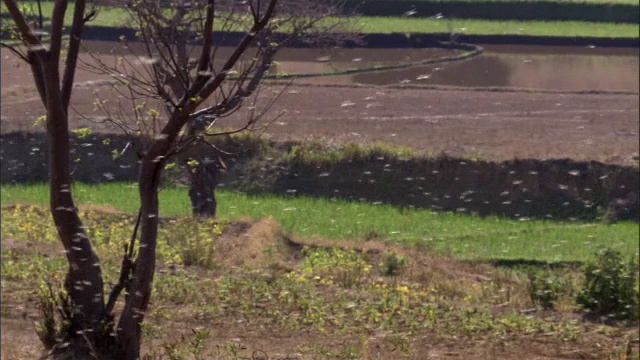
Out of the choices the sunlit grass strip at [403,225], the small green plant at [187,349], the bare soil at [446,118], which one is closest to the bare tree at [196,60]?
the small green plant at [187,349]

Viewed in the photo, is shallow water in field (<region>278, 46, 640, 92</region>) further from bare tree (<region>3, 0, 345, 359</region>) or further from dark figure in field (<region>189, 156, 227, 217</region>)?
bare tree (<region>3, 0, 345, 359</region>)

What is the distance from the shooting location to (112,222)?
44.2 ft

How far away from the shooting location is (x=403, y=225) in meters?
15.0

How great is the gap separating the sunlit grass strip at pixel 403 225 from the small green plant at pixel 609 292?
364 centimetres

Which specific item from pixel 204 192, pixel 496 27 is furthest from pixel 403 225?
pixel 496 27

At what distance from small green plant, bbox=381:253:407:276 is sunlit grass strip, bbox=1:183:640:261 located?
5.57ft

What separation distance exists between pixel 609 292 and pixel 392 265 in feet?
9.67

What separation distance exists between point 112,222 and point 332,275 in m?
3.82

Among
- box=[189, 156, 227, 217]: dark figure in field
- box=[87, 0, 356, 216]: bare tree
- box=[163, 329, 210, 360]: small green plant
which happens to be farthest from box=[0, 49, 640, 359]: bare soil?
box=[163, 329, 210, 360]: small green plant

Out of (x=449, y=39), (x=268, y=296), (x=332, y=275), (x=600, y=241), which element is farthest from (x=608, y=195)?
(x=449, y=39)

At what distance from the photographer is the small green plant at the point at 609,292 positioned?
9023mm

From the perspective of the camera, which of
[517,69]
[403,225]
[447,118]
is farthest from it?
[517,69]

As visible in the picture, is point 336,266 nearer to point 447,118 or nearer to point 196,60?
point 196,60

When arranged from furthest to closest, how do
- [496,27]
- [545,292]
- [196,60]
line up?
[496,27] → [545,292] → [196,60]
